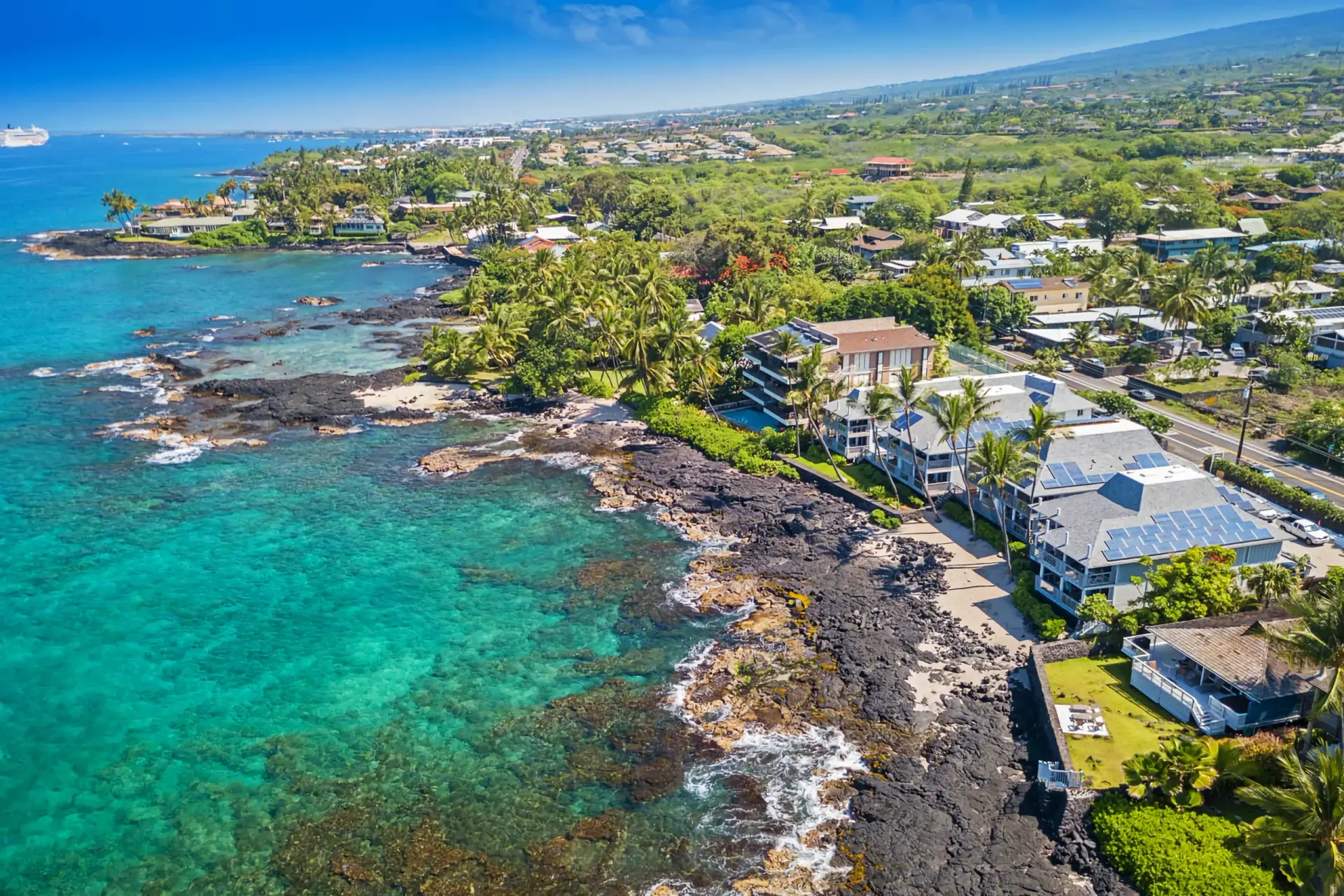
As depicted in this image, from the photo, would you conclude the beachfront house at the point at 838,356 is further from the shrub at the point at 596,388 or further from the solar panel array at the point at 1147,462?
the solar panel array at the point at 1147,462

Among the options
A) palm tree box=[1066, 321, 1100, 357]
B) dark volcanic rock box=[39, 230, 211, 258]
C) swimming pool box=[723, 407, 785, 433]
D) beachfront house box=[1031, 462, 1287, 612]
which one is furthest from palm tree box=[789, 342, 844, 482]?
dark volcanic rock box=[39, 230, 211, 258]

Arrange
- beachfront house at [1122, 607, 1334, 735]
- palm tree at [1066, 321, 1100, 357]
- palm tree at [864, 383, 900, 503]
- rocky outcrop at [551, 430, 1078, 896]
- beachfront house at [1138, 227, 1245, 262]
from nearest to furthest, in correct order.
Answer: rocky outcrop at [551, 430, 1078, 896] < beachfront house at [1122, 607, 1334, 735] < palm tree at [864, 383, 900, 503] < palm tree at [1066, 321, 1100, 357] < beachfront house at [1138, 227, 1245, 262]

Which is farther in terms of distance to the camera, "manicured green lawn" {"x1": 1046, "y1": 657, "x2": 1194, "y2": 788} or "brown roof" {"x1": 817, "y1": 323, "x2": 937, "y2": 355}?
"brown roof" {"x1": 817, "y1": 323, "x2": 937, "y2": 355}

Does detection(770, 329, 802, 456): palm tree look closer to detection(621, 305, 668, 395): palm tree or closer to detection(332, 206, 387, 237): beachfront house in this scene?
detection(621, 305, 668, 395): palm tree

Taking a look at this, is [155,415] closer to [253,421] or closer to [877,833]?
[253,421]

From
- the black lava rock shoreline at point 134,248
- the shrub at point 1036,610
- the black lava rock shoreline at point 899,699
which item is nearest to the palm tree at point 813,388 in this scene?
the black lava rock shoreline at point 899,699
